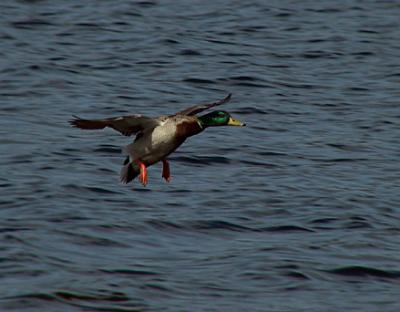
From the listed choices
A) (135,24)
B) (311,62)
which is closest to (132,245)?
(311,62)

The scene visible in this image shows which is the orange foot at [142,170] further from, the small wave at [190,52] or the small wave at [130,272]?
the small wave at [190,52]

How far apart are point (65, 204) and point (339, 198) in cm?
309

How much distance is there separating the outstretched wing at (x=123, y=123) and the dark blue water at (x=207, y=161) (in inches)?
59.9

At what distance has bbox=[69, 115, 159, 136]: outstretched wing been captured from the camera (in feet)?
36.2

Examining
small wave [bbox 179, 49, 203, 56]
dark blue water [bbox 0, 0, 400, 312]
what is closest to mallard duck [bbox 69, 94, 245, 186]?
dark blue water [bbox 0, 0, 400, 312]

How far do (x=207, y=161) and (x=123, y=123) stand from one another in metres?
5.39

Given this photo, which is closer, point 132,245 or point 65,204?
point 132,245

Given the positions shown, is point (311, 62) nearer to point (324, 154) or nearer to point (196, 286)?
point (324, 154)

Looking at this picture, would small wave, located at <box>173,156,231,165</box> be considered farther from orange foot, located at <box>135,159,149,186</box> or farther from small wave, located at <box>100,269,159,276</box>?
orange foot, located at <box>135,159,149,186</box>

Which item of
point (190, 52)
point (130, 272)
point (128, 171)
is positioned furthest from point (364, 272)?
point (190, 52)

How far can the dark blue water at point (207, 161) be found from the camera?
12.6 m

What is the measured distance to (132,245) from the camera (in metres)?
13.7

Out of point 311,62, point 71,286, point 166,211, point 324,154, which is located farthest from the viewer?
point 311,62

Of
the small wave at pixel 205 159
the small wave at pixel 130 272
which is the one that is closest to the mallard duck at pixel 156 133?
the small wave at pixel 130 272
